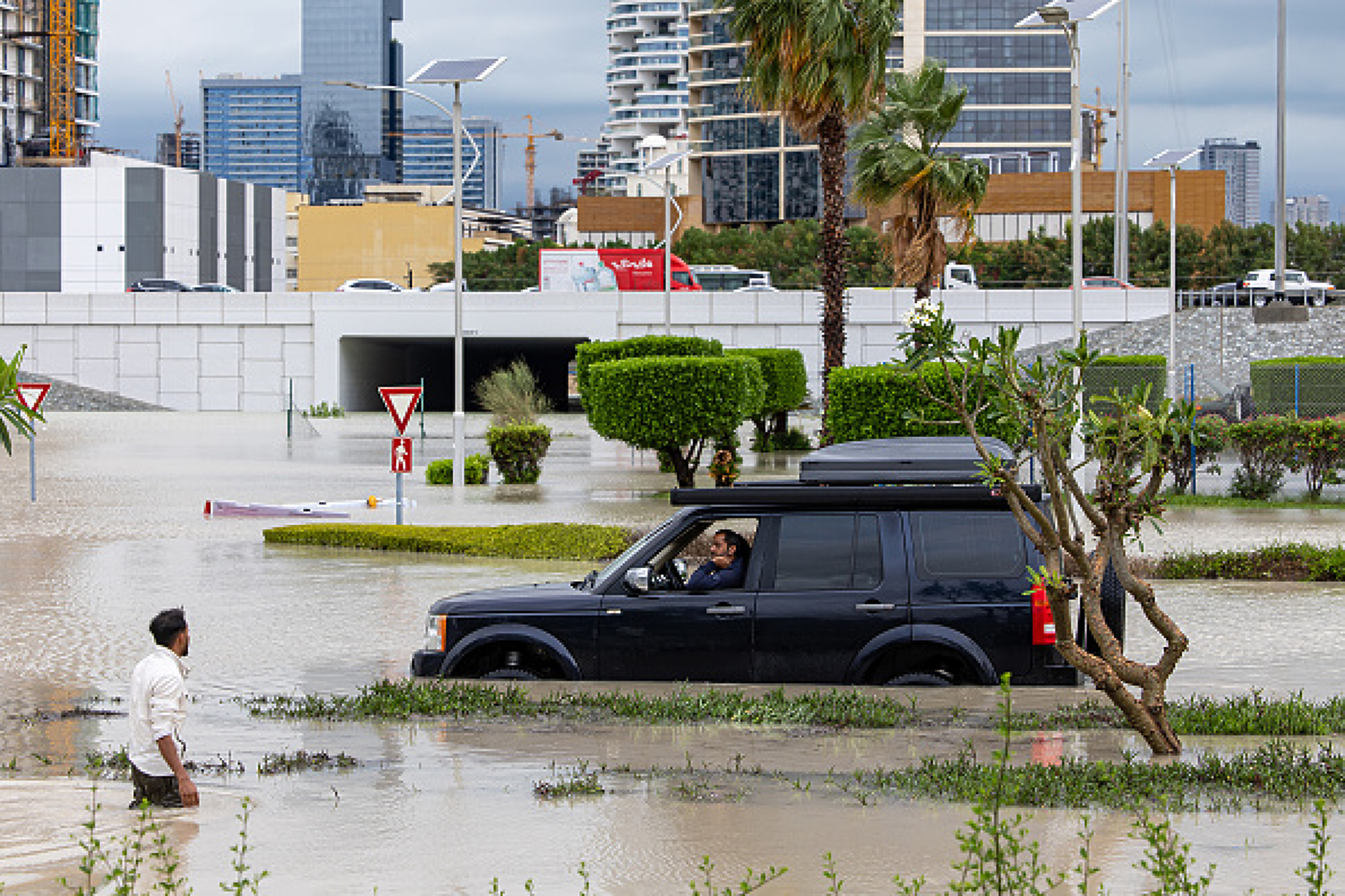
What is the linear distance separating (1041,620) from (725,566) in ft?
6.64

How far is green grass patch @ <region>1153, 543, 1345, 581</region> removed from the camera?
763 inches

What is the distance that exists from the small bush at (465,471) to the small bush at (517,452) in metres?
0.34

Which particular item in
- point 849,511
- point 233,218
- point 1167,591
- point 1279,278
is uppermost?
point 233,218

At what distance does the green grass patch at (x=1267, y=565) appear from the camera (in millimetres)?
19391

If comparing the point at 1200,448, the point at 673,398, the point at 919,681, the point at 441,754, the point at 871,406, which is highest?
the point at 673,398

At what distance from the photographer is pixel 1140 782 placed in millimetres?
8117

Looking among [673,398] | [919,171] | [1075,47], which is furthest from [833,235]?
[1075,47]

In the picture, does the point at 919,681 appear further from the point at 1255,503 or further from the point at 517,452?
the point at 517,452

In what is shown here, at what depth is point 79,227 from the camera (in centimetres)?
10062

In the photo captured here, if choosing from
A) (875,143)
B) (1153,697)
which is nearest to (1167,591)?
(1153,697)

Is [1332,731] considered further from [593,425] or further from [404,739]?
[593,425]

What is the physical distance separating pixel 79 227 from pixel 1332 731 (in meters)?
100

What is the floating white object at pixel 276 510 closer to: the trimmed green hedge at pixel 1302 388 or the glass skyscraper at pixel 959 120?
the trimmed green hedge at pixel 1302 388

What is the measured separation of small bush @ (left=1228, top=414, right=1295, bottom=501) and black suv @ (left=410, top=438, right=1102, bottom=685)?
2030cm
